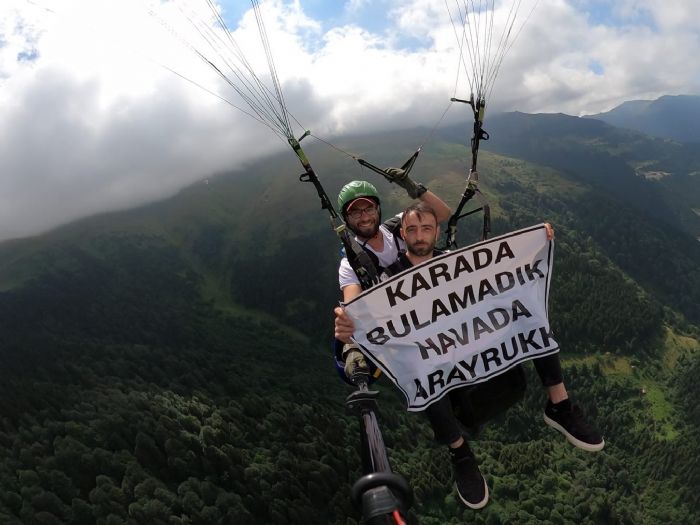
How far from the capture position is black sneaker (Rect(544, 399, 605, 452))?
9.60 meters

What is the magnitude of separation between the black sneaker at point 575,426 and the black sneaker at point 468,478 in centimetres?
231

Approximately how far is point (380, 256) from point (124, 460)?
465 feet

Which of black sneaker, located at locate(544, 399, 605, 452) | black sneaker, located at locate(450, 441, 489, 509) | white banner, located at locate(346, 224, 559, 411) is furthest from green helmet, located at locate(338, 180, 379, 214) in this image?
black sneaker, located at locate(544, 399, 605, 452)

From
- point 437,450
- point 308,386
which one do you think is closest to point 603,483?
point 437,450

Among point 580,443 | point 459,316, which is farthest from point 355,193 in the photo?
point 580,443

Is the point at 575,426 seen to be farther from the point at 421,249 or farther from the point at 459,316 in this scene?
the point at 421,249

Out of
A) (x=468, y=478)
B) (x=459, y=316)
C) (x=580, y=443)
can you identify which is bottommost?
(x=580, y=443)

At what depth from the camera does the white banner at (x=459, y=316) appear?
8883mm

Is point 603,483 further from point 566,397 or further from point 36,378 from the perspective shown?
point 36,378

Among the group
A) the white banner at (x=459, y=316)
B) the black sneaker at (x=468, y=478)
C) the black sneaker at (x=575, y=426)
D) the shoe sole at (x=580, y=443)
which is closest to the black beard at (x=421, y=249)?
the white banner at (x=459, y=316)

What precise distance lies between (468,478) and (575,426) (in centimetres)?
268

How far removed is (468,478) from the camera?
29.1 ft

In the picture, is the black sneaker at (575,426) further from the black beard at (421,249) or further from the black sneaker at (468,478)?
the black beard at (421,249)

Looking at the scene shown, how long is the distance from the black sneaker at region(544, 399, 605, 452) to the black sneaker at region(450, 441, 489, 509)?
2.31 m
